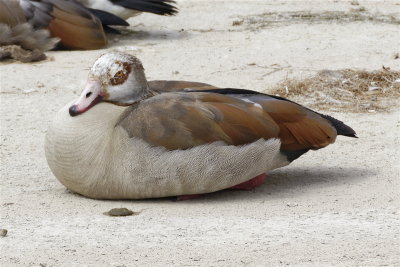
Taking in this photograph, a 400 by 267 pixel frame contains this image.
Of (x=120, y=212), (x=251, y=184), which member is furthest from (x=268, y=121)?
(x=120, y=212)

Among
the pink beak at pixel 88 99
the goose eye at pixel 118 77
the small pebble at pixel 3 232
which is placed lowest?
the small pebble at pixel 3 232

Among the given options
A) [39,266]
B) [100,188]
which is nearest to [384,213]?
[100,188]

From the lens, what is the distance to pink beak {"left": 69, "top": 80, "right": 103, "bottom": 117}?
7.14 m

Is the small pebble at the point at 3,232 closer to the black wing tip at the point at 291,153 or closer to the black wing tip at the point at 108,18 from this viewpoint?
the black wing tip at the point at 291,153

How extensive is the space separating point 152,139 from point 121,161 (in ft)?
0.80

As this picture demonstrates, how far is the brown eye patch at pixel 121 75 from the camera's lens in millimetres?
7254

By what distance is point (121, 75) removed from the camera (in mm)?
7270

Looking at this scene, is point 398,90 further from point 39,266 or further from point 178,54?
point 39,266

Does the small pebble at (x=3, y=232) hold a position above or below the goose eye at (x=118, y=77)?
below

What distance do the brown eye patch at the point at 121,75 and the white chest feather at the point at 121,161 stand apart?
169 mm

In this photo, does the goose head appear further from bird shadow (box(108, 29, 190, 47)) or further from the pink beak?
bird shadow (box(108, 29, 190, 47))

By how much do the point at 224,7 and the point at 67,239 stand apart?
858 cm

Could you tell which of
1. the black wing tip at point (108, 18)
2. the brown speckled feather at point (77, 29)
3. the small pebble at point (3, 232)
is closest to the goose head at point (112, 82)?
the small pebble at point (3, 232)

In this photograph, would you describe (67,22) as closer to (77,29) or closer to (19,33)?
(77,29)
